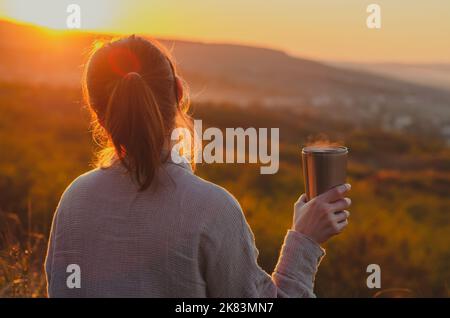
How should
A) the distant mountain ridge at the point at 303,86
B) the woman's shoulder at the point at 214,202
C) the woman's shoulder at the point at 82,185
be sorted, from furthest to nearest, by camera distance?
the distant mountain ridge at the point at 303,86
the woman's shoulder at the point at 82,185
the woman's shoulder at the point at 214,202

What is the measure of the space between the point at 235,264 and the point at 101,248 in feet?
1.09

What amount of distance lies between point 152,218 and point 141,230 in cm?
4

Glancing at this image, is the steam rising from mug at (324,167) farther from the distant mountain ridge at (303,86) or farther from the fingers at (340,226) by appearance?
the distant mountain ridge at (303,86)

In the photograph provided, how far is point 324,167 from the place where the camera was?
63.9 inches

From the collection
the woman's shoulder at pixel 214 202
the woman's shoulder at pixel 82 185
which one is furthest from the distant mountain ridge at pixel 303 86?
the woman's shoulder at pixel 214 202

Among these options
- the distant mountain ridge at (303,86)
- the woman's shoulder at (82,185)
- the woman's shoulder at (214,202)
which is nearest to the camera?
the woman's shoulder at (214,202)

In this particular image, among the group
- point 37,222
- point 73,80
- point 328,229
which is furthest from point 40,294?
point 73,80

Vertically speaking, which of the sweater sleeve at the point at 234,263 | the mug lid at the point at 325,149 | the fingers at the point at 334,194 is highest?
the mug lid at the point at 325,149

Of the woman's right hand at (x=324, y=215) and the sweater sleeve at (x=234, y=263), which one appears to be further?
the woman's right hand at (x=324, y=215)

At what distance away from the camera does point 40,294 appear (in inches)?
126

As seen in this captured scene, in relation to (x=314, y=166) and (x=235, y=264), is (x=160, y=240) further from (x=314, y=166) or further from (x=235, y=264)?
(x=314, y=166)

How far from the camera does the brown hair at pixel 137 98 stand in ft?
5.03

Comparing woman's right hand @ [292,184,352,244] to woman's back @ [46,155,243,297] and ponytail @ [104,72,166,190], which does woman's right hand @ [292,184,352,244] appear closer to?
woman's back @ [46,155,243,297]

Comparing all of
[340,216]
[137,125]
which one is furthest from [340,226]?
[137,125]
